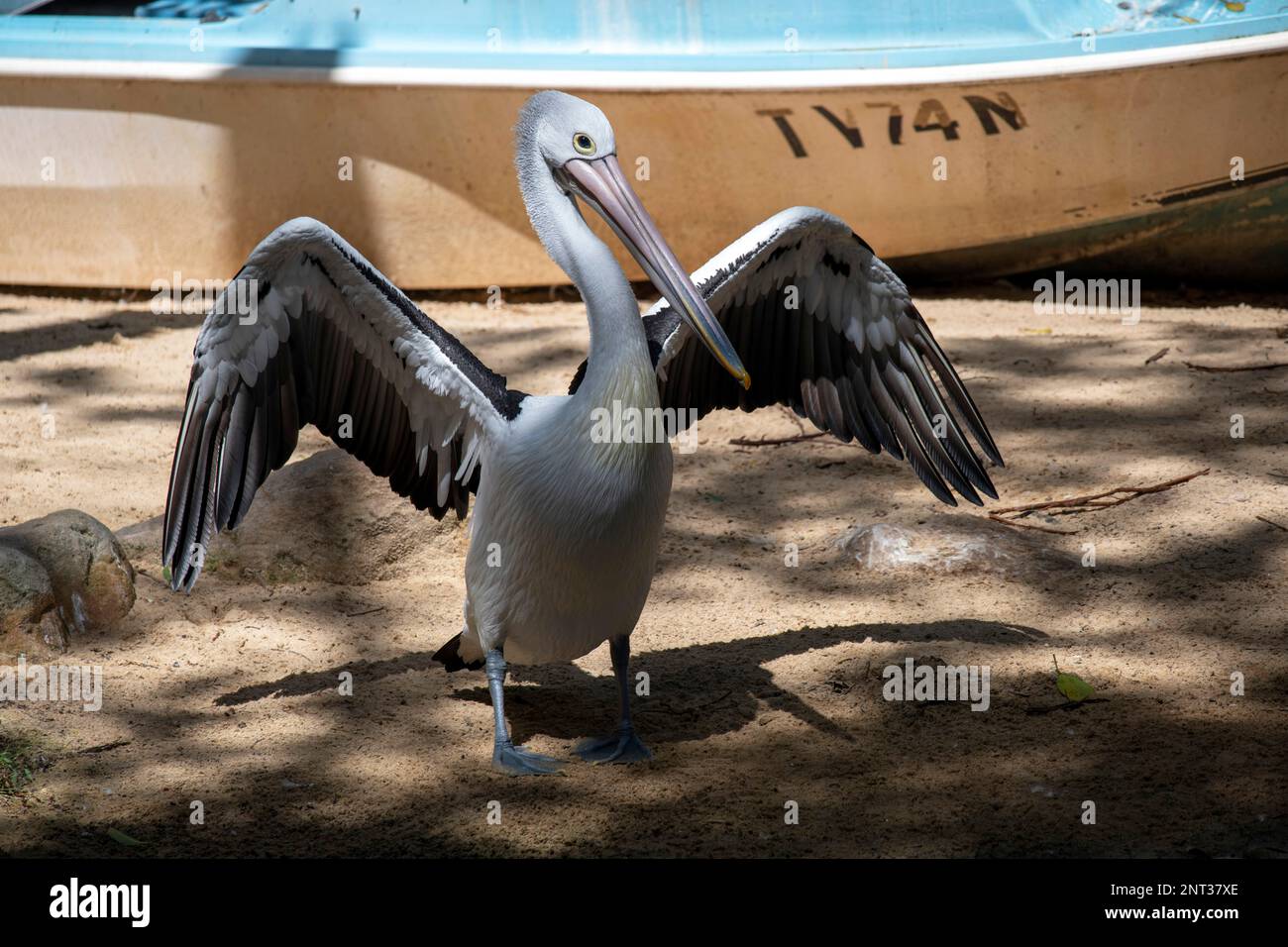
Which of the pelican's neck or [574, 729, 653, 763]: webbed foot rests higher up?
the pelican's neck

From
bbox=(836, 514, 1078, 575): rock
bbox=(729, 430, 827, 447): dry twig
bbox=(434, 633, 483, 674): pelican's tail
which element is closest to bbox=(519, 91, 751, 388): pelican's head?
bbox=(434, 633, 483, 674): pelican's tail

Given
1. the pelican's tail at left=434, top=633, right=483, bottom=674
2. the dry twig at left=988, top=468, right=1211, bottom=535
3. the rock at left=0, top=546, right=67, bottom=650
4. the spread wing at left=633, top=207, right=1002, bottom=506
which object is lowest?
the pelican's tail at left=434, top=633, right=483, bottom=674

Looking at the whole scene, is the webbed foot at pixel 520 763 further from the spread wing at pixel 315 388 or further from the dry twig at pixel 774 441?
the dry twig at pixel 774 441

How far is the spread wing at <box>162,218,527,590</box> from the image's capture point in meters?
3.50

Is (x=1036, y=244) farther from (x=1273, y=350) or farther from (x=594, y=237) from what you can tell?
(x=594, y=237)

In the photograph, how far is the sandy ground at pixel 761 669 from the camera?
3180mm

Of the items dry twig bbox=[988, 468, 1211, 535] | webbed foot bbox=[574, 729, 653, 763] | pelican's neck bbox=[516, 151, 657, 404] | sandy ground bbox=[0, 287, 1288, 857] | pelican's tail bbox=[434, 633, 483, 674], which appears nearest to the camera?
sandy ground bbox=[0, 287, 1288, 857]

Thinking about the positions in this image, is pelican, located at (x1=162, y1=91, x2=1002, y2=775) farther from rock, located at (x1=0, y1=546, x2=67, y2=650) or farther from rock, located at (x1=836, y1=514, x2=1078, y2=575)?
rock, located at (x1=0, y1=546, x2=67, y2=650)

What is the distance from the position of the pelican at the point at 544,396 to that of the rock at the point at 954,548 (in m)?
0.39

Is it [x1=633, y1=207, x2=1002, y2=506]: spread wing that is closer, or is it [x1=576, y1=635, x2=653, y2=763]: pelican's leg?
[x1=576, y1=635, x2=653, y2=763]: pelican's leg

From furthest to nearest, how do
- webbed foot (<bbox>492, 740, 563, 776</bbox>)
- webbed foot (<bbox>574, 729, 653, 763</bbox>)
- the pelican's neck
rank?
webbed foot (<bbox>574, 729, 653, 763</bbox>) → webbed foot (<bbox>492, 740, 563, 776</bbox>) → the pelican's neck

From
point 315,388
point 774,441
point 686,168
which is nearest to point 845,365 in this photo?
point 774,441

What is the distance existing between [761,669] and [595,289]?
1243 millimetres

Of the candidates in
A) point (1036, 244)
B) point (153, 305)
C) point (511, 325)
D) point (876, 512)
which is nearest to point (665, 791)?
point (876, 512)
